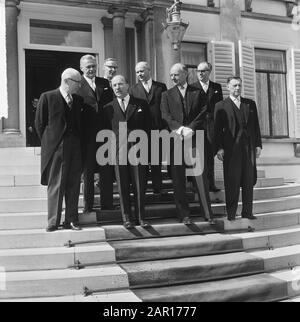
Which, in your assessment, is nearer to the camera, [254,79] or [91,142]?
[91,142]

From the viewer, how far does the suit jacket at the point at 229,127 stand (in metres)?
5.69

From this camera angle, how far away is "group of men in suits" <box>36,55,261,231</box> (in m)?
4.96

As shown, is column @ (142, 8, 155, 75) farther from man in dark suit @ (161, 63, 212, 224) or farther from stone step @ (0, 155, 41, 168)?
man in dark suit @ (161, 63, 212, 224)

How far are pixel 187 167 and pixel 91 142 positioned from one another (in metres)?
1.23

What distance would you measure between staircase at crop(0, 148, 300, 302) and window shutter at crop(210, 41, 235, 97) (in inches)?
170

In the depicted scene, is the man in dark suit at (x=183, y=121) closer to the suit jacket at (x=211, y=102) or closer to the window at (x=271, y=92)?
the suit jacket at (x=211, y=102)

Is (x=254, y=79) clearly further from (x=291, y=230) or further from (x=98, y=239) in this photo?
→ (x=98, y=239)

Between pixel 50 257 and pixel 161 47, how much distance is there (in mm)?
5641

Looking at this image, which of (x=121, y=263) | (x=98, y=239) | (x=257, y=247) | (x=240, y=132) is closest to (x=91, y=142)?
(x=98, y=239)

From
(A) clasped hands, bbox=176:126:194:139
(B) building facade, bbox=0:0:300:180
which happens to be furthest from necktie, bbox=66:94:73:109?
(B) building facade, bbox=0:0:300:180

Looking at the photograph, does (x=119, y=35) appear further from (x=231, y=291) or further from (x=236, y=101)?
(x=231, y=291)

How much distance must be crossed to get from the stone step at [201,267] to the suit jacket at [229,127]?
1422 mm

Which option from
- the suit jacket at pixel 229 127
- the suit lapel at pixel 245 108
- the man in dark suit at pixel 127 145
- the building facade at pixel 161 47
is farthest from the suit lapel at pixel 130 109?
the building facade at pixel 161 47

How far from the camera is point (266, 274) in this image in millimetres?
4832
